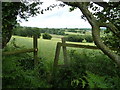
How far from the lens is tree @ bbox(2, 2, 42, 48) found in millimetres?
5035

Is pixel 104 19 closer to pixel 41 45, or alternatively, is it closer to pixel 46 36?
pixel 41 45

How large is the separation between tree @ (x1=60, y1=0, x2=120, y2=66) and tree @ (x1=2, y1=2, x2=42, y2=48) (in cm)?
118

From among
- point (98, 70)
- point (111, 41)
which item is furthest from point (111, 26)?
point (98, 70)

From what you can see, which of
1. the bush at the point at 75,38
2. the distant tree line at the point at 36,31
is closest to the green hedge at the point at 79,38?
the bush at the point at 75,38

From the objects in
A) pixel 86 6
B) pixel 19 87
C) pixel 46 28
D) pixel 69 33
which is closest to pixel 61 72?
pixel 19 87

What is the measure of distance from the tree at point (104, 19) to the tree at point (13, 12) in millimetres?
1183

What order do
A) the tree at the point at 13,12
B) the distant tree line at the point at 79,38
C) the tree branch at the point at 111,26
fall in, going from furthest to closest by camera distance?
the distant tree line at the point at 79,38
the tree branch at the point at 111,26
the tree at the point at 13,12

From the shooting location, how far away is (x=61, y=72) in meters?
6.13

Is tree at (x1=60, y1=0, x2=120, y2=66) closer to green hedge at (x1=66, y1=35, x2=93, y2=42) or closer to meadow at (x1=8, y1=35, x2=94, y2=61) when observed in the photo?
green hedge at (x1=66, y1=35, x2=93, y2=42)

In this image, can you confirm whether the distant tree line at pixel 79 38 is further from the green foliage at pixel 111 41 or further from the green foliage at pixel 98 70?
the green foliage at pixel 111 41

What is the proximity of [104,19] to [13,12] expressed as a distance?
83.8 inches

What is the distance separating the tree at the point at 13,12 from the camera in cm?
504

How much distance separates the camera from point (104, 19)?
595cm

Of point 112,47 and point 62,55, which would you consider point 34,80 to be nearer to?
point 62,55
